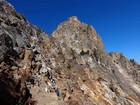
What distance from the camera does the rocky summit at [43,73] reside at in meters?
23.7

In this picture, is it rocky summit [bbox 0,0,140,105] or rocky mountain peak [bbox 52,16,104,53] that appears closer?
rocky summit [bbox 0,0,140,105]

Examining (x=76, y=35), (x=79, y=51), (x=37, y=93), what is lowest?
(x=37, y=93)

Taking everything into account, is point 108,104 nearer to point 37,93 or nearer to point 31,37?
point 31,37

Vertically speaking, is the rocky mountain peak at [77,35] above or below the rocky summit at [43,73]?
above

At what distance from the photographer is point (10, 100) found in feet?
68.5

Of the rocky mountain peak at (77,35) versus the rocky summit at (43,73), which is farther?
the rocky mountain peak at (77,35)

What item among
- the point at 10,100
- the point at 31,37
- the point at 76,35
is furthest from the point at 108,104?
the point at 76,35

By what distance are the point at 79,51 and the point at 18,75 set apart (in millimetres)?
36273

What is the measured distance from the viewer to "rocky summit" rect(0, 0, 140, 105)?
77.9 feet

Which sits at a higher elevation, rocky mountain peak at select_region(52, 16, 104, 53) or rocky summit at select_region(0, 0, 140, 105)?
rocky mountain peak at select_region(52, 16, 104, 53)

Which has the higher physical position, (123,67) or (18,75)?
(123,67)

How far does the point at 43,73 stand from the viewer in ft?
99.9

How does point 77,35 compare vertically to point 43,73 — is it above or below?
above

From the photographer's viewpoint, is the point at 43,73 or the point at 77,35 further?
the point at 77,35
